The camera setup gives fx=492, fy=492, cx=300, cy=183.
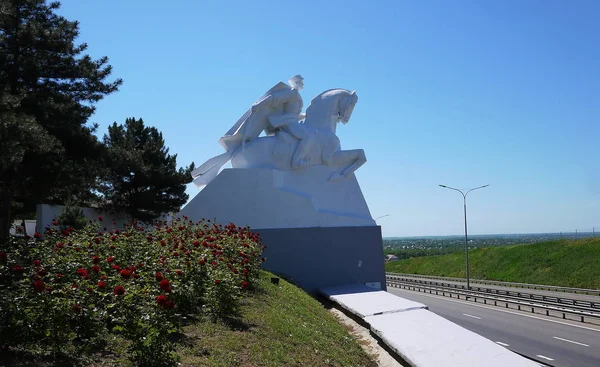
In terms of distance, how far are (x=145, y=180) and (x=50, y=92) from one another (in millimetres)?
6399

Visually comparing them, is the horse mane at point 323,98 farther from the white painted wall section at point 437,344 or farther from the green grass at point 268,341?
the green grass at point 268,341

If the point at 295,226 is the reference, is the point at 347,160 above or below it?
above

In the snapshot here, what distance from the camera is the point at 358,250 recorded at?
44.8 ft

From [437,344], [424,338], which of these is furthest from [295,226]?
[437,344]

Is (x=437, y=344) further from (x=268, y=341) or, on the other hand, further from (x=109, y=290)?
(x=109, y=290)

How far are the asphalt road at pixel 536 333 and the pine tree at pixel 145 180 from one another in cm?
1025

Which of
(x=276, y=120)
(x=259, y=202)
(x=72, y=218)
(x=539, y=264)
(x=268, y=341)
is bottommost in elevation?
(x=539, y=264)

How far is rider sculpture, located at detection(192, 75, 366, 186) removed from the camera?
13.9m

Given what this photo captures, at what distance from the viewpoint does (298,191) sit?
45.4ft

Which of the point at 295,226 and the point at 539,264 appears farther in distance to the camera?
A: the point at 539,264

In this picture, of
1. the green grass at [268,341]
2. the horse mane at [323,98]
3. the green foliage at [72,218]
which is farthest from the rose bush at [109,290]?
the horse mane at [323,98]

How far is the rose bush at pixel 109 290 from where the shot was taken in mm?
3600

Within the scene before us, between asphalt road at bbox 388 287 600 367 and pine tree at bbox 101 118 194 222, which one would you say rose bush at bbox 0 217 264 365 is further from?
pine tree at bbox 101 118 194 222

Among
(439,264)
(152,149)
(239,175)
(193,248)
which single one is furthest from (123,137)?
(439,264)
